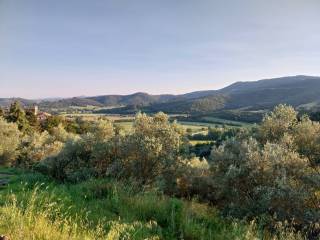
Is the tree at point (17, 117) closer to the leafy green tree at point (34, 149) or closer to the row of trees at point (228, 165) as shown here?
the leafy green tree at point (34, 149)

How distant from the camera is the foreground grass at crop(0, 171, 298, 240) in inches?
258

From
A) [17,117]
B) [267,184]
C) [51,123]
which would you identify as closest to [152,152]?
[267,184]

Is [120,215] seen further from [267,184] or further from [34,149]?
[34,149]

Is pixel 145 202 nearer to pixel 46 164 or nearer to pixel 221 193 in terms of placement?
pixel 221 193

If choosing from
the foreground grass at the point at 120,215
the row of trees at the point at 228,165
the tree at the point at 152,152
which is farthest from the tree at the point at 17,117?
the foreground grass at the point at 120,215

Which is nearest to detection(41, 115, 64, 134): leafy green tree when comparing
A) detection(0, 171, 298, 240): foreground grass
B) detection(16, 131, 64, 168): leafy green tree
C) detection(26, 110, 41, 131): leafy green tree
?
detection(26, 110, 41, 131): leafy green tree

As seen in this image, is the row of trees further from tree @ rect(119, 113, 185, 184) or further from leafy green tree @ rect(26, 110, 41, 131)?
leafy green tree @ rect(26, 110, 41, 131)

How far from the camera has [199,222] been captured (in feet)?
28.7

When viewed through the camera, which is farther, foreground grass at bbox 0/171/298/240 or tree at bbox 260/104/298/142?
tree at bbox 260/104/298/142

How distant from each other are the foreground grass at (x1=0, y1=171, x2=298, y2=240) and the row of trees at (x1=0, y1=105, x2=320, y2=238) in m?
1.28

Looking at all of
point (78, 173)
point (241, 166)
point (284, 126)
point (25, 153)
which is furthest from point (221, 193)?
point (25, 153)

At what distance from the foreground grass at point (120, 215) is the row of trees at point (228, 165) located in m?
1.28

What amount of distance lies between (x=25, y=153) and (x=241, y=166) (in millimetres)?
30805

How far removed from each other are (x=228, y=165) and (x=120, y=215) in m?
4.69
